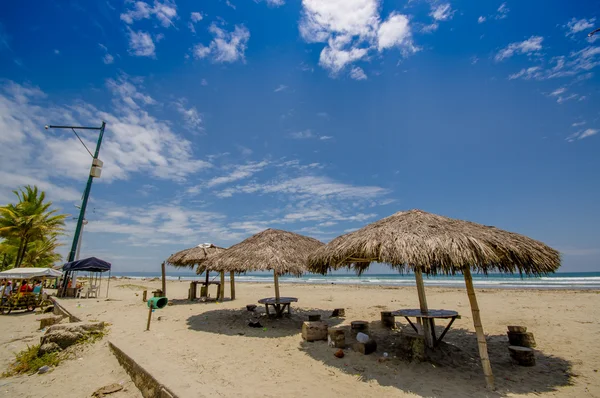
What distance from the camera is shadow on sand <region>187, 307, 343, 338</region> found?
23.6ft

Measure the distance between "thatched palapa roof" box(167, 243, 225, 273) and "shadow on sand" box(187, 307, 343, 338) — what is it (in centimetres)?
373

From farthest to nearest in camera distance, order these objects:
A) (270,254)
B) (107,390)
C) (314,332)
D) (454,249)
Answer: (270,254), (314,332), (454,249), (107,390)

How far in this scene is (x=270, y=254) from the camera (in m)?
7.96

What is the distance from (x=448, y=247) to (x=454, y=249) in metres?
0.09

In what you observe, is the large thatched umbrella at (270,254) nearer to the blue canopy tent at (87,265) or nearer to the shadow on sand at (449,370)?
the shadow on sand at (449,370)

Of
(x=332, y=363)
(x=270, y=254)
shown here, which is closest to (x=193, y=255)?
(x=270, y=254)

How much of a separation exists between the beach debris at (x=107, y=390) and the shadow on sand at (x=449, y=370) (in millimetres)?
3321

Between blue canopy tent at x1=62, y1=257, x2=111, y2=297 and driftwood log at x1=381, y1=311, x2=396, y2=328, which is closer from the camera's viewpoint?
driftwood log at x1=381, y1=311, x2=396, y2=328

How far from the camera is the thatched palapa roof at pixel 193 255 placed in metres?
13.0

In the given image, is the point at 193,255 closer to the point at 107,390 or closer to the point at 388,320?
the point at 107,390

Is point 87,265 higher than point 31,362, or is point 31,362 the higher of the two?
point 87,265

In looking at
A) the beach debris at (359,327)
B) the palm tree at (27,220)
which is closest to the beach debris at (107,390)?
the beach debris at (359,327)

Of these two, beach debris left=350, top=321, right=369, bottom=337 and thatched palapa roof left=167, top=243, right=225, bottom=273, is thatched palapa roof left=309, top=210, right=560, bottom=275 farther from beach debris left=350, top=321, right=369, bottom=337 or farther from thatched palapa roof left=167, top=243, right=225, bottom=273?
thatched palapa roof left=167, top=243, right=225, bottom=273

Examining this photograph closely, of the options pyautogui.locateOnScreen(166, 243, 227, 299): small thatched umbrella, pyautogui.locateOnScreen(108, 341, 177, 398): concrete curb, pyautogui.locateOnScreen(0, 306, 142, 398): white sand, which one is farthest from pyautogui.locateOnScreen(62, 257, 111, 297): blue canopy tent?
pyautogui.locateOnScreen(108, 341, 177, 398): concrete curb
